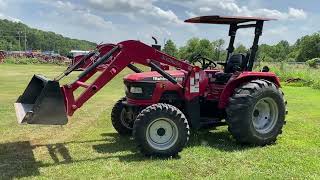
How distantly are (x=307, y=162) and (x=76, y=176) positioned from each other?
359 centimetres

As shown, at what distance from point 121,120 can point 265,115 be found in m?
2.92

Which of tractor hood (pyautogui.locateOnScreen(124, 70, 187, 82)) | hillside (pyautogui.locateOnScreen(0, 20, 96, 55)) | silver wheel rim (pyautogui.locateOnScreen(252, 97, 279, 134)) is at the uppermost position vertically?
tractor hood (pyautogui.locateOnScreen(124, 70, 187, 82))

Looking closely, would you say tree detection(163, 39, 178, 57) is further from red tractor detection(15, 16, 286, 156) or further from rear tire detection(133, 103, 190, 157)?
rear tire detection(133, 103, 190, 157)

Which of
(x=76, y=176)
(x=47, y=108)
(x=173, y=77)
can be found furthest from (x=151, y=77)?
(x=76, y=176)

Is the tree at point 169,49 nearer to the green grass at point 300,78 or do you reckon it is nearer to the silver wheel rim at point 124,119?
the silver wheel rim at point 124,119

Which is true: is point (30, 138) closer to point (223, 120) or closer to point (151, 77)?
point (151, 77)

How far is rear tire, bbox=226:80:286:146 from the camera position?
8.62m

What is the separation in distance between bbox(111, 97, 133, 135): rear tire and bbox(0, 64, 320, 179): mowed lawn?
27cm

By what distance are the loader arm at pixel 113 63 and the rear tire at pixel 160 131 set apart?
2.83 ft

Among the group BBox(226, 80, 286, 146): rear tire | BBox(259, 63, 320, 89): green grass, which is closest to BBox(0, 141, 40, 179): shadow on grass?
BBox(226, 80, 286, 146): rear tire

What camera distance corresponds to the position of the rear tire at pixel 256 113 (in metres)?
8.62

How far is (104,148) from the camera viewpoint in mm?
8750

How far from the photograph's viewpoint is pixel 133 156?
8.02m

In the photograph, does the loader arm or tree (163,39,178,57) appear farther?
tree (163,39,178,57)
